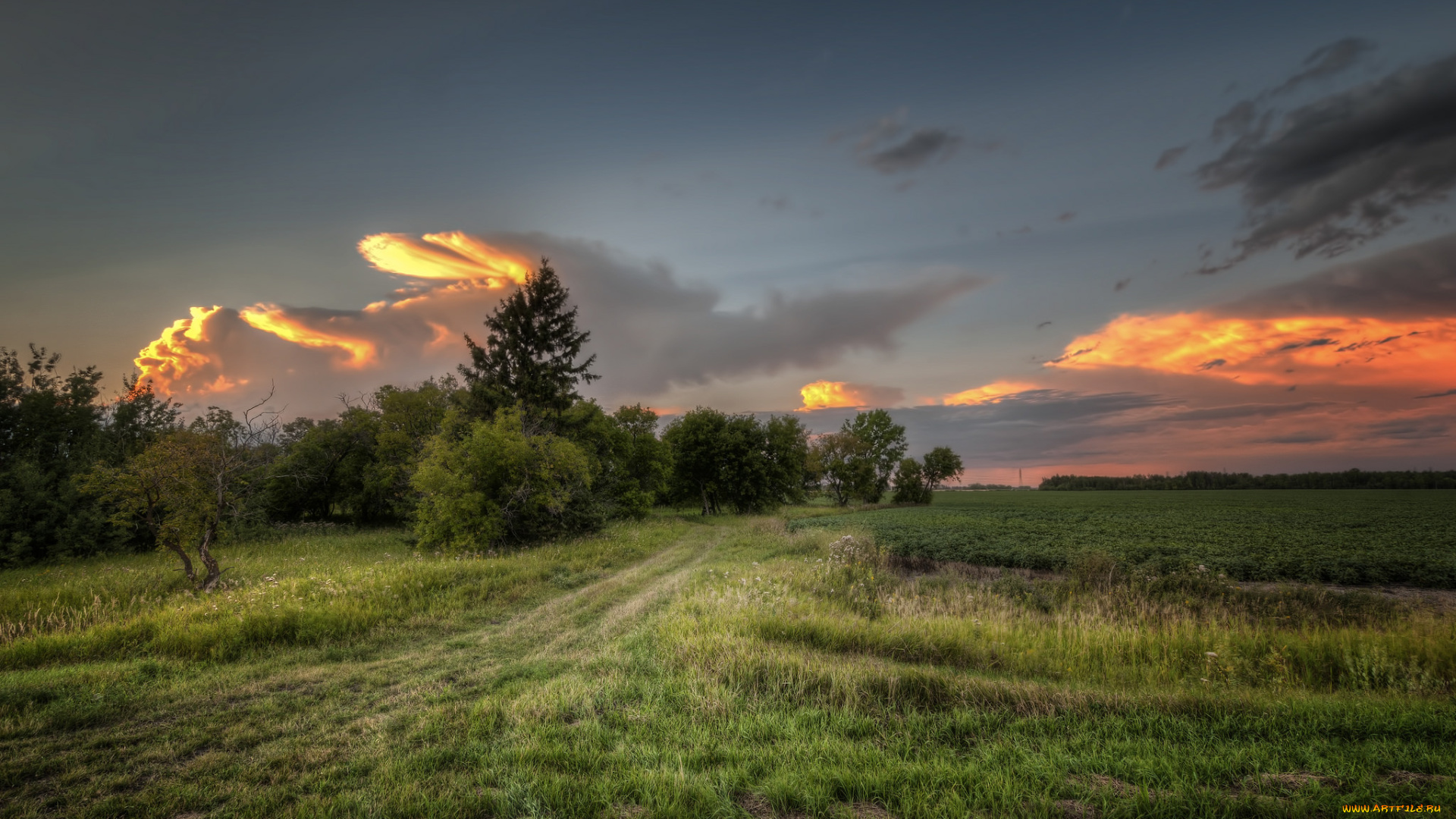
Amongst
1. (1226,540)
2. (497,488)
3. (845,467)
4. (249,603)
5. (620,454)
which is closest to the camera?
(249,603)

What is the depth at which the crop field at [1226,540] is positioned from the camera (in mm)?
18422

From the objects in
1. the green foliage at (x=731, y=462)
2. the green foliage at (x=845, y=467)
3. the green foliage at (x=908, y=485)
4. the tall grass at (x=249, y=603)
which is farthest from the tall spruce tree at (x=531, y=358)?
the green foliage at (x=908, y=485)

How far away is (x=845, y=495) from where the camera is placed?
218ft

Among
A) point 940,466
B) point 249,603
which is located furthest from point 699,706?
point 940,466

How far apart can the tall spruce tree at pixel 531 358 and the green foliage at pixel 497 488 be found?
17.9 feet

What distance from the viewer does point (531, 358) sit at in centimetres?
3186

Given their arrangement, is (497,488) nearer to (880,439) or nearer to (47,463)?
(47,463)

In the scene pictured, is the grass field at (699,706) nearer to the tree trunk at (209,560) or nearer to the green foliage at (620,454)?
the tree trunk at (209,560)

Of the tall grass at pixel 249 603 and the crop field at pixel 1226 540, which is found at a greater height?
the tall grass at pixel 249 603

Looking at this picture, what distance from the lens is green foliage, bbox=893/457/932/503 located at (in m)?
68.8

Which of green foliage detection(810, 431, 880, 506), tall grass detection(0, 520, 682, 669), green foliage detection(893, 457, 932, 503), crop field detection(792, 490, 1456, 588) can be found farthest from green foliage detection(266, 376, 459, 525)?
green foliage detection(893, 457, 932, 503)

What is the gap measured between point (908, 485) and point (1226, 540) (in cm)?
4291

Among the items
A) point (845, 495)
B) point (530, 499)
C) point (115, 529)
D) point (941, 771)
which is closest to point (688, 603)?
point (941, 771)

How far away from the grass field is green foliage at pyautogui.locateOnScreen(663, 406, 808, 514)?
126ft
